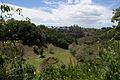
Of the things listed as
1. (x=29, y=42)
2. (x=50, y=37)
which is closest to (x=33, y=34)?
(x=29, y=42)

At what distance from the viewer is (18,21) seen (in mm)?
4590

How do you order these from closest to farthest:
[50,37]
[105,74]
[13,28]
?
[105,74] → [13,28] → [50,37]

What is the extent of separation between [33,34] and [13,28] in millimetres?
65739

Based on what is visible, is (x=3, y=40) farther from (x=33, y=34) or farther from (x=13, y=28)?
(x=33, y=34)

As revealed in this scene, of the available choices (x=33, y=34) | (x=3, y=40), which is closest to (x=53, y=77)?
(x=3, y=40)

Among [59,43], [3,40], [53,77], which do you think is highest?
[3,40]

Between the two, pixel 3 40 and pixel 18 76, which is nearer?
pixel 18 76

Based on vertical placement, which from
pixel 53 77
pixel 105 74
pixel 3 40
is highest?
pixel 3 40

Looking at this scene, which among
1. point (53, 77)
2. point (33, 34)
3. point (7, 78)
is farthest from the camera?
point (33, 34)

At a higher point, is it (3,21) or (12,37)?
(3,21)

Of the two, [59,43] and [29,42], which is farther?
[59,43]

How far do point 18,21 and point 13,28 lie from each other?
194 mm

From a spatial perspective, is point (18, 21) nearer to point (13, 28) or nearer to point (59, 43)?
point (13, 28)

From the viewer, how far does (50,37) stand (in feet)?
268
